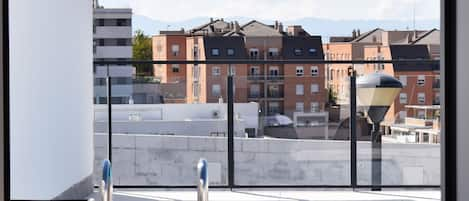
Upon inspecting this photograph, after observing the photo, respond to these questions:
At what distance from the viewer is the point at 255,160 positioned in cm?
536

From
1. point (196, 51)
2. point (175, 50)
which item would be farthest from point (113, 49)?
point (196, 51)

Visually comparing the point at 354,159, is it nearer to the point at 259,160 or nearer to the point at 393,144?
the point at 393,144

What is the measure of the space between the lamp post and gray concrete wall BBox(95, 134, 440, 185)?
52mm

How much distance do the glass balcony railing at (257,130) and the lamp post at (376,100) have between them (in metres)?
0.02

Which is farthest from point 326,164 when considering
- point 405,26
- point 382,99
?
point 405,26

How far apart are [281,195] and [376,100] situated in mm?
1039

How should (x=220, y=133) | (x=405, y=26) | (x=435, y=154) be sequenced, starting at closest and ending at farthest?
(x=435, y=154) < (x=220, y=133) < (x=405, y=26)

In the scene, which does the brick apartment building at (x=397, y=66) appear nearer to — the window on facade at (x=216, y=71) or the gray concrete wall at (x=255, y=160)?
the gray concrete wall at (x=255, y=160)

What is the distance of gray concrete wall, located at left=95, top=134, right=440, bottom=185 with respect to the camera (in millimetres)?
5344

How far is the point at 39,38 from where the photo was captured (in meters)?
4.20

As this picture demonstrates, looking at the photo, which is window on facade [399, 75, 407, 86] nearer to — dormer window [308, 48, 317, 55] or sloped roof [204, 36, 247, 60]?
dormer window [308, 48, 317, 55]

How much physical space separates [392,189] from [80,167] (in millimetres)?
2252

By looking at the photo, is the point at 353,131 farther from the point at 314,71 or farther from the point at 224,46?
the point at 224,46

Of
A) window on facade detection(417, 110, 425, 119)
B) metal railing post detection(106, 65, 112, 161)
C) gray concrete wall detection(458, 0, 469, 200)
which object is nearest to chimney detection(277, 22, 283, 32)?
window on facade detection(417, 110, 425, 119)
